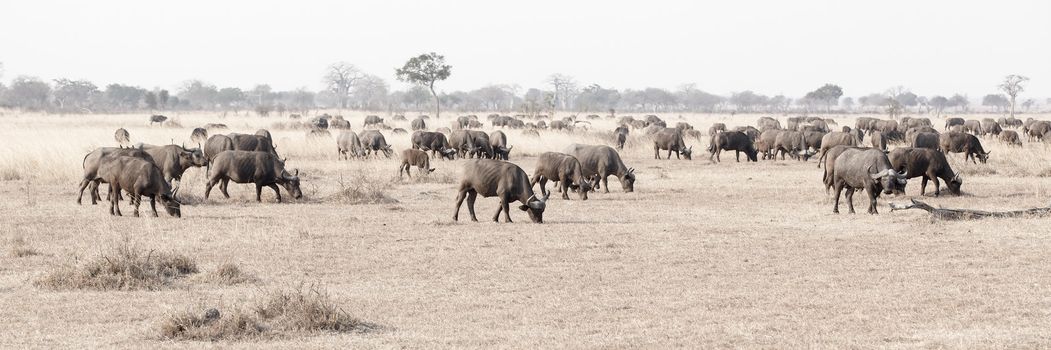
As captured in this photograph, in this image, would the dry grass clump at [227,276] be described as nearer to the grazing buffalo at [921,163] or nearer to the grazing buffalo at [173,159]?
the grazing buffalo at [173,159]

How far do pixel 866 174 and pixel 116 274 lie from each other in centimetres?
1257

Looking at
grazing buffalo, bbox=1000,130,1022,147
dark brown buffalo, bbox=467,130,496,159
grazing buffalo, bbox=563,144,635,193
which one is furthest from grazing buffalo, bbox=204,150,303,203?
grazing buffalo, bbox=1000,130,1022,147

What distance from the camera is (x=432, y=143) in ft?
116

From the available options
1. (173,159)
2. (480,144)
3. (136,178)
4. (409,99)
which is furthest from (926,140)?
(409,99)

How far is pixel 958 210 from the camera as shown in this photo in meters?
17.0

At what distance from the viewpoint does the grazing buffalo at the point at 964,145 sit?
31.7 meters

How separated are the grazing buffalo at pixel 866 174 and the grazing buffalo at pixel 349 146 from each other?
1770cm

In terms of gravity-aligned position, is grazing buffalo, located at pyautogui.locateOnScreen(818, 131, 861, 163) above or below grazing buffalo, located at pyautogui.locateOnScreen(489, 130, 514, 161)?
above

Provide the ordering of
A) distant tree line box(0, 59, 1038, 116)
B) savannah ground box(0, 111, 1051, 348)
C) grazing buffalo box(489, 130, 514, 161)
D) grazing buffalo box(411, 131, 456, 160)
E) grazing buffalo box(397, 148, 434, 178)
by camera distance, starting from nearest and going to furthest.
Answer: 1. savannah ground box(0, 111, 1051, 348)
2. grazing buffalo box(397, 148, 434, 178)
3. grazing buffalo box(411, 131, 456, 160)
4. grazing buffalo box(489, 130, 514, 161)
5. distant tree line box(0, 59, 1038, 116)

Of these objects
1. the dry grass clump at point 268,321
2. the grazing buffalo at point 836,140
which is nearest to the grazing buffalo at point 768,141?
the grazing buffalo at point 836,140

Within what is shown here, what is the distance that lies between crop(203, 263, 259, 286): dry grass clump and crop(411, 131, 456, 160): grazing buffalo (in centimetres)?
2295

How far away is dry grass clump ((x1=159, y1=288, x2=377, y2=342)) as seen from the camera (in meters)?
8.74

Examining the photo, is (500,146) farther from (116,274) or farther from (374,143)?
(116,274)

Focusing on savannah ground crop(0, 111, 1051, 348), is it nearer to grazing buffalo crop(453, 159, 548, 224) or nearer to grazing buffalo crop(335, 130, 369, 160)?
grazing buffalo crop(453, 159, 548, 224)
